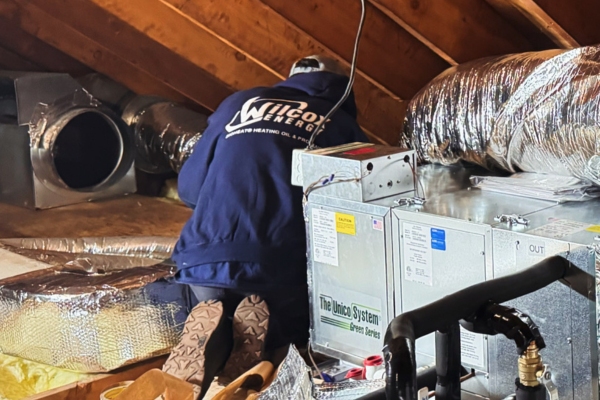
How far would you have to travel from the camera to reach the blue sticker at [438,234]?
1334mm

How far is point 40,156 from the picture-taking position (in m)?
3.68

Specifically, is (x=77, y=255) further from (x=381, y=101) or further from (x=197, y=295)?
(x=381, y=101)

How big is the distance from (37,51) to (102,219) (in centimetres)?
124

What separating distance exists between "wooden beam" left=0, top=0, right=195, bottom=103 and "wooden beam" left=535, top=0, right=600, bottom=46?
2.33 m

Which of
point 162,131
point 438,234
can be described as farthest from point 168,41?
point 438,234

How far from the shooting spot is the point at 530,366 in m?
1.02

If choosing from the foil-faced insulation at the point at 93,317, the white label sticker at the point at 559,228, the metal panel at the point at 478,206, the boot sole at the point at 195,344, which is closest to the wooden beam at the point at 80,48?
the foil-faced insulation at the point at 93,317

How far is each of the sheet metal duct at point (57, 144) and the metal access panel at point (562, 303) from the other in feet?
9.42

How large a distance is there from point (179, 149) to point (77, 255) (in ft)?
3.12

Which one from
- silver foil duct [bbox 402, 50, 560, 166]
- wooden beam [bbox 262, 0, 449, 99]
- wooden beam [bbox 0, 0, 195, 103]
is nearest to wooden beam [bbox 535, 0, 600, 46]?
silver foil duct [bbox 402, 50, 560, 166]

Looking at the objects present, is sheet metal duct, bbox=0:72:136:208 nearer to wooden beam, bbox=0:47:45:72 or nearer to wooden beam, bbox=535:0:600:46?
wooden beam, bbox=0:47:45:72

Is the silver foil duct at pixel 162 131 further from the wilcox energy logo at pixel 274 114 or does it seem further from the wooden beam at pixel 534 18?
the wooden beam at pixel 534 18

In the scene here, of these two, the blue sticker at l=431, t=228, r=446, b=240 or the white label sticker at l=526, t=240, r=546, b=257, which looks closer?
the white label sticker at l=526, t=240, r=546, b=257

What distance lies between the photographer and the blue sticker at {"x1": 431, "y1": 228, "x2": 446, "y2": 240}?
133 centimetres
